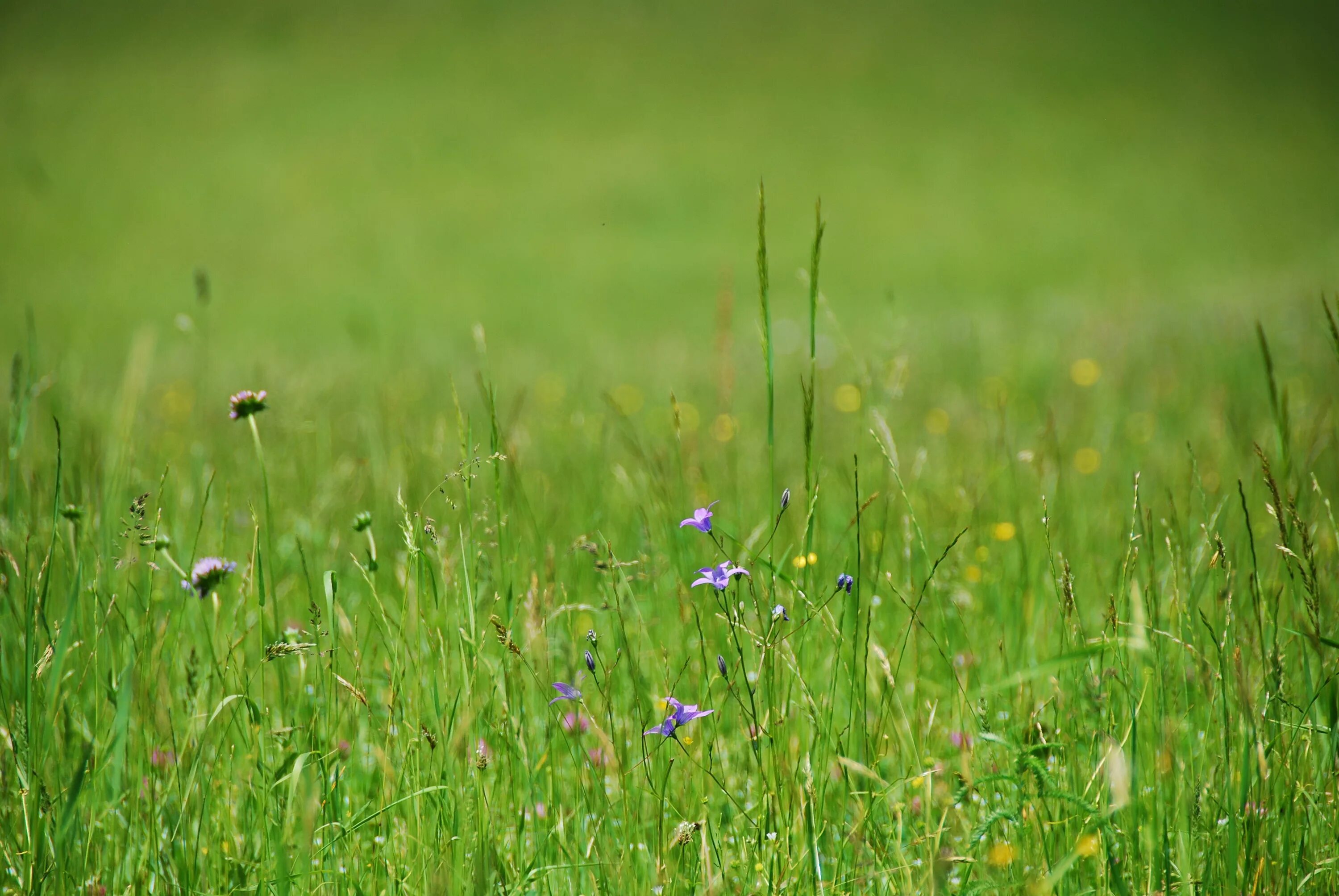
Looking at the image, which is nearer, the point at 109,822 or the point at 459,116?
the point at 109,822

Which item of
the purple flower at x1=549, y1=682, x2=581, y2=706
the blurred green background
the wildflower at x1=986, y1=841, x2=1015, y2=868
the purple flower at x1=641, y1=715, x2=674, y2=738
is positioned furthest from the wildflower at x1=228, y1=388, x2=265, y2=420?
the blurred green background

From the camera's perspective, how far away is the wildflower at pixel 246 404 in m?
1.48

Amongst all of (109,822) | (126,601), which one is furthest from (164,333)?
(109,822)

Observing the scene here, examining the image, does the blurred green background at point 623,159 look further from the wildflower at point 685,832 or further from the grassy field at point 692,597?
the wildflower at point 685,832

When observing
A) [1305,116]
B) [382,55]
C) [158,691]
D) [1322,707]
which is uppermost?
[382,55]

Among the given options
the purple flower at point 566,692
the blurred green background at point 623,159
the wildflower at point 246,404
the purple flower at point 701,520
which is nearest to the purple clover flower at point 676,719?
the purple flower at point 566,692

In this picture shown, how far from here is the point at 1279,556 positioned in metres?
2.17

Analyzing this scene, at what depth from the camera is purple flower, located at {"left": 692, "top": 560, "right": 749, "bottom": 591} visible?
115 centimetres

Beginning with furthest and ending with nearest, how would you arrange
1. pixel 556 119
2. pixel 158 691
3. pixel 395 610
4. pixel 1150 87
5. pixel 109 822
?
pixel 556 119, pixel 1150 87, pixel 395 610, pixel 109 822, pixel 158 691

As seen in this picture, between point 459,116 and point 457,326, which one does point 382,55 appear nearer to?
point 459,116

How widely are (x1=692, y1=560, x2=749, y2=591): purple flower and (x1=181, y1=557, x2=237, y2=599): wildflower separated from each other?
0.77m

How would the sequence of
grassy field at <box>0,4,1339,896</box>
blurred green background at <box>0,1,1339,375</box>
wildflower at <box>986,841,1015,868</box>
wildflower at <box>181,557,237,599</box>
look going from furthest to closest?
blurred green background at <box>0,1,1339,375</box>
wildflower at <box>181,557,237,599</box>
grassy field at <box>0,4,1339,896</box>
wildflower at <box>986,841,1015,868</box>

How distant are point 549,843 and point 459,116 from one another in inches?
1102

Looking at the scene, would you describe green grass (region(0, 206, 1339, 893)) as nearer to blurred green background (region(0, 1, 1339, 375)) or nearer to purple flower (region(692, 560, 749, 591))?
purple flower (region(692, 560, 749, 591))
